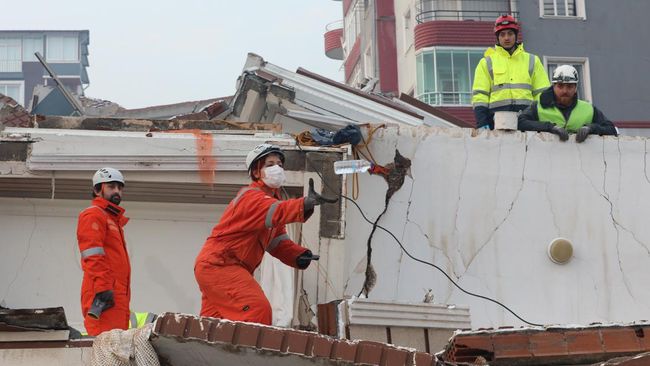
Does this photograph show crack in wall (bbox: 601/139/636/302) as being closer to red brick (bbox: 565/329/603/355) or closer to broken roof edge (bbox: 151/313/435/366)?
red brick (bbox: 565/329/603/355)

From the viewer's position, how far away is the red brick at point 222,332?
5.66m

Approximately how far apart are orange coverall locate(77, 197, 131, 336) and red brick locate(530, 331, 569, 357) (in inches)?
124

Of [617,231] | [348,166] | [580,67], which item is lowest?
[617,231]

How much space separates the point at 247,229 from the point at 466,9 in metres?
26.7

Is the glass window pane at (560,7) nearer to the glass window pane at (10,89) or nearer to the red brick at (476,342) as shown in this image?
the red brick at (476,342)

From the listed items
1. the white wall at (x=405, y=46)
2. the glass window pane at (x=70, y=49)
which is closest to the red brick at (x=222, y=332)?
the white wall at (x=405, y=46)

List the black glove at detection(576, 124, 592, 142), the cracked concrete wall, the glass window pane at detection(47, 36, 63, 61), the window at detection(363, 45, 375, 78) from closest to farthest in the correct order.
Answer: the cracked concrete wall
the black glove at detection(576, 124, 592, 142)
the window at detection(363, 45, 375, 78)
the glass window pane at detection(47, 36, 63, 61)

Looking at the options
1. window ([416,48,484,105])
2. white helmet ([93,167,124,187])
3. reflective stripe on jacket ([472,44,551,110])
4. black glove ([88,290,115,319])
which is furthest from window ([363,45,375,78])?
black glove ([88,290,115,319])

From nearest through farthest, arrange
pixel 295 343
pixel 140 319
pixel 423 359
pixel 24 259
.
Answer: pixel 423 359
pixel 295 343
pixel 140 319
pixel 24 259

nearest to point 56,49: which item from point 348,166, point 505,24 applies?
point 505,24

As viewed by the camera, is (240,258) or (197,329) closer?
(197,329)

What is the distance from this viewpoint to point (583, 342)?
591 cm

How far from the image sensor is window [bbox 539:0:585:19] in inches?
1282

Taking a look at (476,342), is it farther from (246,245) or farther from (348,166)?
(348,166)
